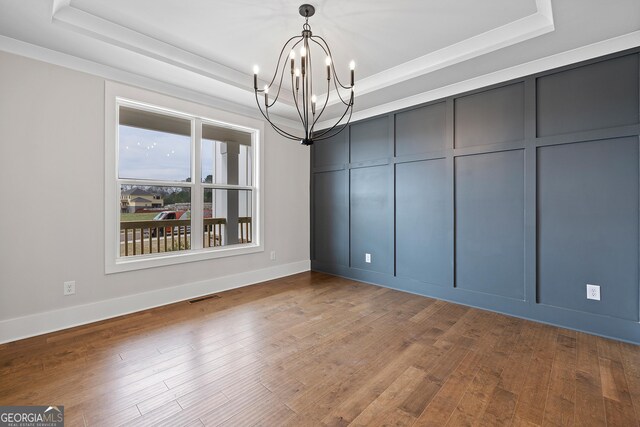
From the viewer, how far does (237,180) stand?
413 centimetres

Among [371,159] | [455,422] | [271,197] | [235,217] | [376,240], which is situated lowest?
[455,422]

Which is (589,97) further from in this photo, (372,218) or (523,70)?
(372,218)

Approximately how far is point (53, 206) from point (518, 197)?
14.6 feet

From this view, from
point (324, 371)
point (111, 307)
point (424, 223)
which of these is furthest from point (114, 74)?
point (424, 223)

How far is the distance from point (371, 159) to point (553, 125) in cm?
205

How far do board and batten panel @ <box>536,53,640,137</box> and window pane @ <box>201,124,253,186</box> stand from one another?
3541mm

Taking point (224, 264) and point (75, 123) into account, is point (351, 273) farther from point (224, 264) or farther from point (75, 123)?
point (75, 123)

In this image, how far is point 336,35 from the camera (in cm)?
255

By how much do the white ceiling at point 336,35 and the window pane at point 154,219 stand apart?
4.04ft

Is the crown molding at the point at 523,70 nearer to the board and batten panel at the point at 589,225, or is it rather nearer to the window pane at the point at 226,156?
the board and batten panel at the point at 589,225

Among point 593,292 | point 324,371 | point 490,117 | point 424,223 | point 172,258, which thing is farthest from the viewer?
point 424,223

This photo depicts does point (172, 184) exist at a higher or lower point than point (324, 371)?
higher

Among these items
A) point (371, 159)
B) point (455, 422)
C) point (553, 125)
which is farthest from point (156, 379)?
point (553, 125)

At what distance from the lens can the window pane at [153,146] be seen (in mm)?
3084
